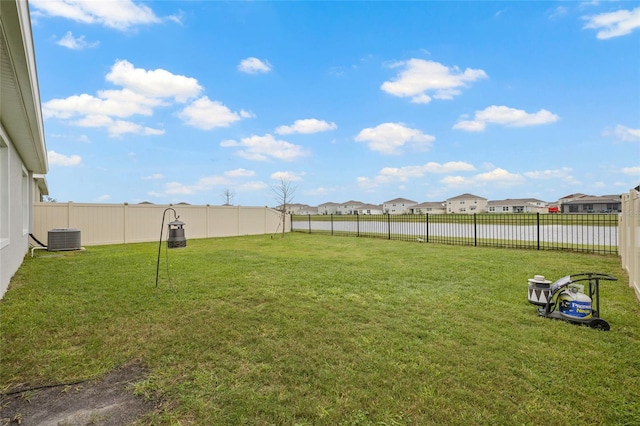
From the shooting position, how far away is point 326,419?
5.67 feet

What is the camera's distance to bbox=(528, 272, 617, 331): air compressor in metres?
3.11

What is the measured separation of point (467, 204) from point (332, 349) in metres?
57.7

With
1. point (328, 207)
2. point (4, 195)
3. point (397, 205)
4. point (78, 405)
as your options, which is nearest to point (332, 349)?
point (78, 405)

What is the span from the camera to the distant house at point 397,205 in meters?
66.0

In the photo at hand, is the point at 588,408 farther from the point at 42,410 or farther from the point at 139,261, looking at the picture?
the point at 139,261

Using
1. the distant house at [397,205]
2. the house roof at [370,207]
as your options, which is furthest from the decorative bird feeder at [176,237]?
the distant house at [397,205]

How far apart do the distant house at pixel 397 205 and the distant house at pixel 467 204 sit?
1018 centimetres

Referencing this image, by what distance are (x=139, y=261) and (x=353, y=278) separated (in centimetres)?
539

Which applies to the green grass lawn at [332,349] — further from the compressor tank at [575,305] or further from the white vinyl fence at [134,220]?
the white vinyl fence at [134,220]

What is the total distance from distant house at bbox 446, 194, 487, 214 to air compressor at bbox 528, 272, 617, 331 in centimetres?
5349

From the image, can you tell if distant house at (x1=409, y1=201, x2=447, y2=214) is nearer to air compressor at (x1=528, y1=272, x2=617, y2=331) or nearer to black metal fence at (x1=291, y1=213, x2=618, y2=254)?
black metal fence at (x1=291, y1=213, x2=618, y2=254)

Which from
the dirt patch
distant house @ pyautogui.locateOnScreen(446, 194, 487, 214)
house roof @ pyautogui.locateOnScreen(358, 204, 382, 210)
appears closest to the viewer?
the dirt patch

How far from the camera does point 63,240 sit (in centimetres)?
935

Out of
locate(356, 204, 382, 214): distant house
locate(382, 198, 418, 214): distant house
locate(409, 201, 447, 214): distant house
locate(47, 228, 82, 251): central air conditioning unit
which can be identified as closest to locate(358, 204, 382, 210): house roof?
locate(356, 204, 382, 214): distant house
